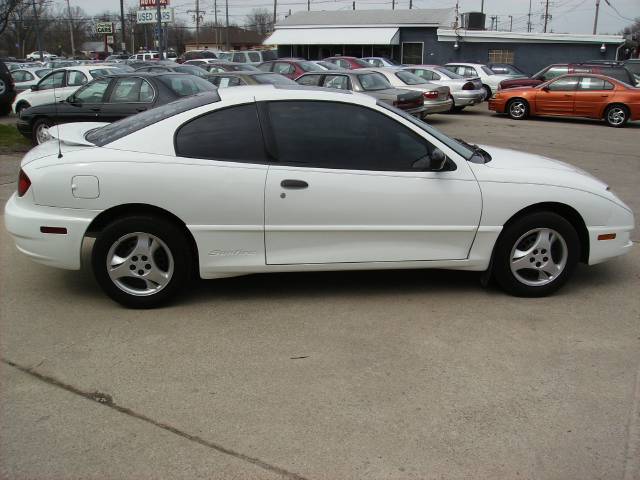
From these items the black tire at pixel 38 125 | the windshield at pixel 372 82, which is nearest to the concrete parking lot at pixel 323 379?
the black tire at pixel 38 125

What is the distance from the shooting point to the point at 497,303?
15.5ft

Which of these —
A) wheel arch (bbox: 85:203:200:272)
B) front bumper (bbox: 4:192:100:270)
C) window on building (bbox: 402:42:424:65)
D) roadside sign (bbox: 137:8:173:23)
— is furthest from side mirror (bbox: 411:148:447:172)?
roadside sign (bbox: 137:8:173:23)

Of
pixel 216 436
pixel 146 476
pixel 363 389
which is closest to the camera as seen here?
pixel 146 476

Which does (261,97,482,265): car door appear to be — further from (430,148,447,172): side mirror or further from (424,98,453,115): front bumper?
(424,98,453,115): front bumper

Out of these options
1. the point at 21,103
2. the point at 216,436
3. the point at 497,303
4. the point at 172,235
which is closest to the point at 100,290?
the point at 172,235

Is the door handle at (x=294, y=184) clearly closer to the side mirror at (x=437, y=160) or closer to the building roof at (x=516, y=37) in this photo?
the side mirror at (x=437, y=160)

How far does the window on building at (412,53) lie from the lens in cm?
4062

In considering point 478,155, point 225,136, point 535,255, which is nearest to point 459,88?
point 478,155

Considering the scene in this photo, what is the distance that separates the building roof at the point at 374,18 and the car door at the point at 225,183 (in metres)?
38.1

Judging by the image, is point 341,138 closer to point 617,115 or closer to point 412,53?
point 617,115

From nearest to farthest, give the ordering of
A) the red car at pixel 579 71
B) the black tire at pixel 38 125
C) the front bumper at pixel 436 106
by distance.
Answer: the black tire at pixel 38 125 < the front bumper at pixel 436 106 < the red car at pixel 579 71

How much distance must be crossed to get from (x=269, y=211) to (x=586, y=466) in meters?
2.52

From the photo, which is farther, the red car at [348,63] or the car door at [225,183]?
the red car at [348,63]

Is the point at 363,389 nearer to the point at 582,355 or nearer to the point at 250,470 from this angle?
the point at 250,470
